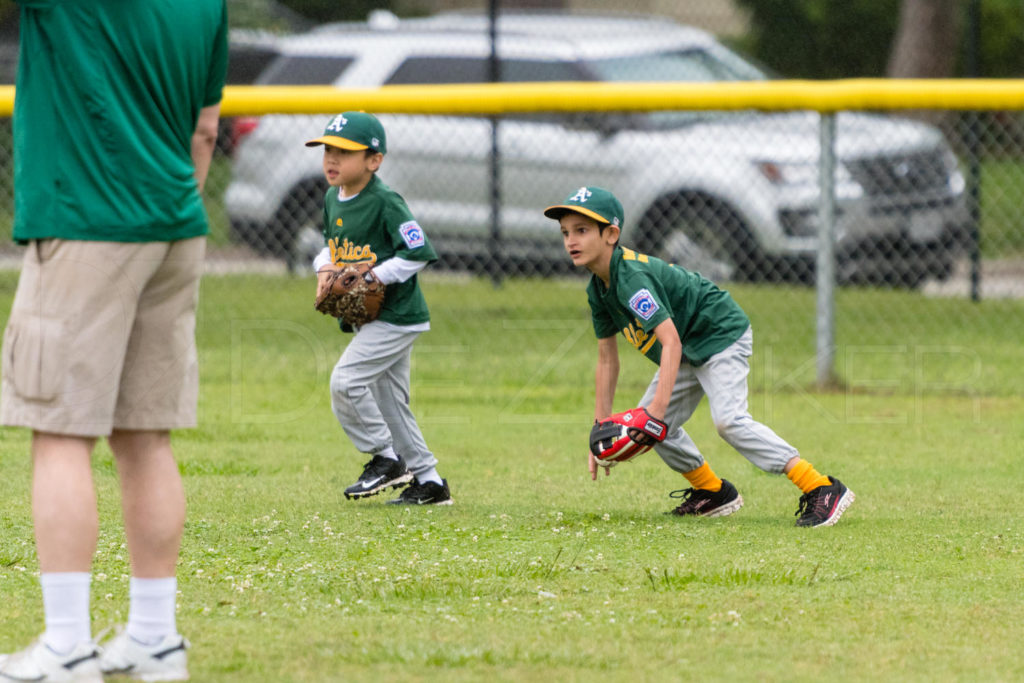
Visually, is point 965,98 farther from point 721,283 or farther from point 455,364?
point 455,364

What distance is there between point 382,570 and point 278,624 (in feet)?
1.96

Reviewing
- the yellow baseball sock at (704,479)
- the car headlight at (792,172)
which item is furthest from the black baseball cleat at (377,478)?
the car headlight at (792,172)

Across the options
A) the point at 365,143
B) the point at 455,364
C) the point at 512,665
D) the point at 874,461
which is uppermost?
the point at 365,143

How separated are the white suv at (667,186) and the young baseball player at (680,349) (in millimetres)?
3933

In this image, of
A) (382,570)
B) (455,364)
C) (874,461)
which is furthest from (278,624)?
(455,364)

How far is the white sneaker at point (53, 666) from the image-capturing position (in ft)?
9.48

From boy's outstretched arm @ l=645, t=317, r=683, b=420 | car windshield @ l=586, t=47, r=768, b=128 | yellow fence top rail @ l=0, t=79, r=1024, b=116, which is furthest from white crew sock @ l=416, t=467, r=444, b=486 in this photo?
car windshield @ l=586, t=47, r=768, b=128

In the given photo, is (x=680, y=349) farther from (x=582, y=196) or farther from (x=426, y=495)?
(x=426, y=495)

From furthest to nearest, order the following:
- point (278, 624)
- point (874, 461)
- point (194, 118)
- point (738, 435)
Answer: point (874, 461) < point (738, 435) < point (278, 624) < point (194, 118)

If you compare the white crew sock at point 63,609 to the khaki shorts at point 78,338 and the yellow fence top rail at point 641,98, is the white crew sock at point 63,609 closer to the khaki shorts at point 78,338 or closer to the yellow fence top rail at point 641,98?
the khaki shorts at point 78,338

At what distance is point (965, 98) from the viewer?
772 centimetres

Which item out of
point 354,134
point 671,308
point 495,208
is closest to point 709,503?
point 671,308

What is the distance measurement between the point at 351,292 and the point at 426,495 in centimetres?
81

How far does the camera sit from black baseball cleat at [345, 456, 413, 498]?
5.23 meters
